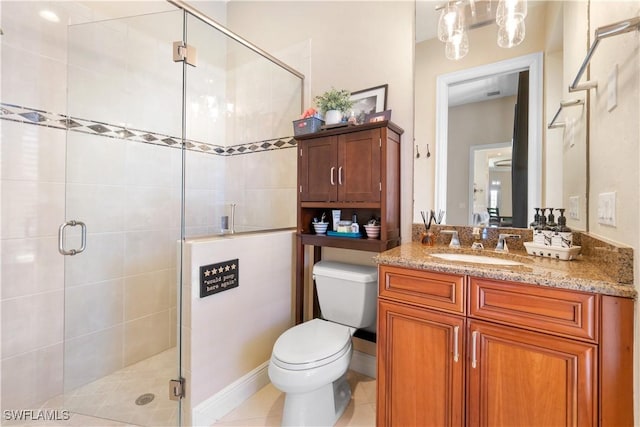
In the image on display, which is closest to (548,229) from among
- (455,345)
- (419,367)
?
(455,345)

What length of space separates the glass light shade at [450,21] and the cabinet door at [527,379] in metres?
1.49

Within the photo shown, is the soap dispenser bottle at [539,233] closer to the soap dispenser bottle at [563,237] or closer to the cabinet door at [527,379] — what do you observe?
the soap dispenser bottle at [563,237]

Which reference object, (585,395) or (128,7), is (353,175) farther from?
(128,7)

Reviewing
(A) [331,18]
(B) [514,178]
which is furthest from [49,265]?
(B) [514,178]

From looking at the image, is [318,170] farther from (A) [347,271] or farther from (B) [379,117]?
(A) [347,271]

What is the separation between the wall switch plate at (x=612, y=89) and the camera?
93cm

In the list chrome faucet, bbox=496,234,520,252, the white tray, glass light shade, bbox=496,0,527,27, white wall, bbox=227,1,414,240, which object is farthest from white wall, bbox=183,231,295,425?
glass light shade, bbox=496,0,527,27

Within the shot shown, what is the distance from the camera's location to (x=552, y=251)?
1.24 meters

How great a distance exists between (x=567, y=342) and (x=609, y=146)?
699mm

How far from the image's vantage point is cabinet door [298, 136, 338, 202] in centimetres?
177

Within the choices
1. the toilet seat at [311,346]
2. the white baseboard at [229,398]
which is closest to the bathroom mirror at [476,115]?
the toilet seat at [311,346]

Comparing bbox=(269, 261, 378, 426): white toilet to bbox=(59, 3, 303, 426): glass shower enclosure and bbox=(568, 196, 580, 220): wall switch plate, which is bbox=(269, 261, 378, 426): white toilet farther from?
bbox=(568, 196, 580, 220): wall switch plate

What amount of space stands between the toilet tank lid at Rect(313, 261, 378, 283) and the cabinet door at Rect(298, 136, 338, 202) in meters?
0.43

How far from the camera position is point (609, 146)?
985 mm
